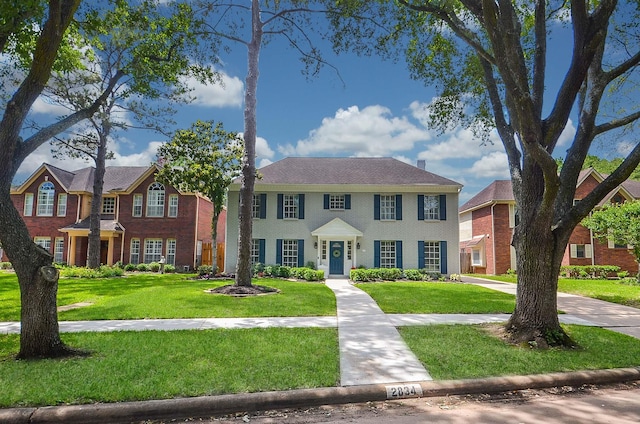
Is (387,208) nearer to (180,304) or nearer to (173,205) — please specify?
(180,304)

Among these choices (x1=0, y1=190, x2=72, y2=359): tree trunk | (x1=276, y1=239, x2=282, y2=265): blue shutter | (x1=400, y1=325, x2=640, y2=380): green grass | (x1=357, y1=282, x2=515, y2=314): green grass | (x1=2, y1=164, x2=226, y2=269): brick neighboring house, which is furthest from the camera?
(x1=2, y1=164, x2=226, y2=269): brick neighboring house

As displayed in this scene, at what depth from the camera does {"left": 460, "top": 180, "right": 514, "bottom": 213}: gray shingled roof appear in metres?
25.2

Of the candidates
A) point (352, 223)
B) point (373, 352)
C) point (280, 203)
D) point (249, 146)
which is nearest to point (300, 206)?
point (280, 203)

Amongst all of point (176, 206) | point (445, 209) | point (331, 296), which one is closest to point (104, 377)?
point (331, 296)

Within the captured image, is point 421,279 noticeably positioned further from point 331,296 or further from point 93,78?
point 93,78

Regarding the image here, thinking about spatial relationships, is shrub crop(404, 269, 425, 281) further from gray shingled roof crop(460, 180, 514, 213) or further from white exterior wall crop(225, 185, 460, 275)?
gray shingled roof crop(460, 180, 514, 213)

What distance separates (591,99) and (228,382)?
25.7 feet

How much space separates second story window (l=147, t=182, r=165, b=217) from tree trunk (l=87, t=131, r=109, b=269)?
132 inches

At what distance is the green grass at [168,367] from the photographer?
4.35 meters

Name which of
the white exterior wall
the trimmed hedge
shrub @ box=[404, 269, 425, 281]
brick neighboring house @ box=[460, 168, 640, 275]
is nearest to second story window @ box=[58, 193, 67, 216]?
the white exterior wall

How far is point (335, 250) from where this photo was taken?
20938mm

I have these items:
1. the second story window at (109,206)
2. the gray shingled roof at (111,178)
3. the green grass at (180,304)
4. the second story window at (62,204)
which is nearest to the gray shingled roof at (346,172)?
the green grass at (180,304)

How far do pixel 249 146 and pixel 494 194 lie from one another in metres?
18.7

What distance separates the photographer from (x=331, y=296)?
12.4 metres
